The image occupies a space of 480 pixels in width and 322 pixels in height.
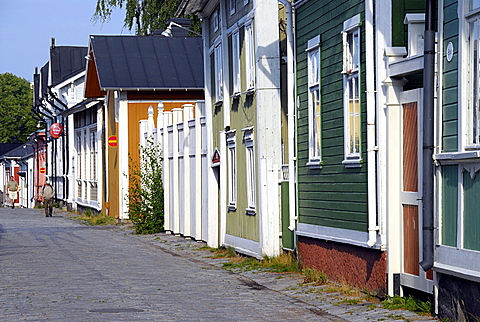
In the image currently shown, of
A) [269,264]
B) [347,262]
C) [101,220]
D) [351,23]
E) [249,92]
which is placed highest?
[351,23]

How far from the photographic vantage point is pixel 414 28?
36.8 ft

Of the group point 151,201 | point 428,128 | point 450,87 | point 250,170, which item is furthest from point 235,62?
point 450,87

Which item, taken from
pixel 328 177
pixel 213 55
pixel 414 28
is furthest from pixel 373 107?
pixel 213 55

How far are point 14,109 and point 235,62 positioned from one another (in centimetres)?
8360

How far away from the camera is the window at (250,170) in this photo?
18.6 metres

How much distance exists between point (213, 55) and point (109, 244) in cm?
557

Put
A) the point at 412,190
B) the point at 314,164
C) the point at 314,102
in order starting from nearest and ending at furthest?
the point at 412,190 < the point at 314,164 < the point at 314,102

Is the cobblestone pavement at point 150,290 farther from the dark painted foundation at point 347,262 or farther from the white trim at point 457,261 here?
the white trim at point 457,261

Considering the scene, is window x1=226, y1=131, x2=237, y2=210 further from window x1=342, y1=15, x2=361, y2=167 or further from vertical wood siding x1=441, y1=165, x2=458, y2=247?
vertical wood siding x1=441, y1=165, x2=458, y2=247

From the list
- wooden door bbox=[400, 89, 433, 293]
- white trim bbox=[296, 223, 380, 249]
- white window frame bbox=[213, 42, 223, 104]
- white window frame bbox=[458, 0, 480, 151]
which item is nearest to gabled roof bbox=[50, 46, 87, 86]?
white window frame bbox=[213, 42, 223, 104]

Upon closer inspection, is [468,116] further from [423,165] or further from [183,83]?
[183,83]

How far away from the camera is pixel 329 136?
45.8 feet

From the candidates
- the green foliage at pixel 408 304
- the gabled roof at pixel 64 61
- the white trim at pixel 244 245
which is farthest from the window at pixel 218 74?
the gabled roof at pixel 64 61

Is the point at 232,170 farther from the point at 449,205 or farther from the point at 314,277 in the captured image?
the point at 449,205
